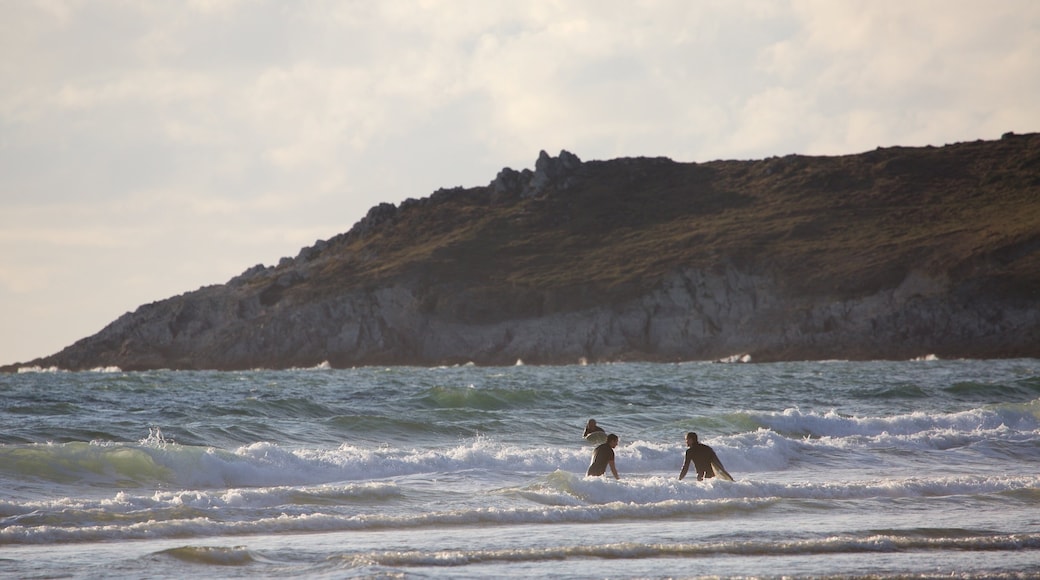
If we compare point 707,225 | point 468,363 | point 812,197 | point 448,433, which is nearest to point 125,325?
point 468,363

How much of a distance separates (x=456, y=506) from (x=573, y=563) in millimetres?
4712

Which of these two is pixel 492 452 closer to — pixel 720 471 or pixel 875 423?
pixel 720 471

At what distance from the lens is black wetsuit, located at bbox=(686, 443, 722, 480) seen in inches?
723

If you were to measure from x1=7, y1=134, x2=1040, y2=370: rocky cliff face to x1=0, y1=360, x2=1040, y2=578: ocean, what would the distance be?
8062 centimetres

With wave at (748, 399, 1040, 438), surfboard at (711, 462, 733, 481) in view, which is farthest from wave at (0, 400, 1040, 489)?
surfboard at (711, 462, 733, 481)

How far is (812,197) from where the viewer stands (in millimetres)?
142500

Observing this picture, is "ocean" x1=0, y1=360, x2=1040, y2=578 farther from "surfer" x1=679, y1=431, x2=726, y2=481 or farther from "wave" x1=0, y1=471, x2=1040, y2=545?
"surfer" x1=679, y1=431, x2=726, y2=481

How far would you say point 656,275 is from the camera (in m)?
123

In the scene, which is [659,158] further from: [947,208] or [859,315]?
[859,315]

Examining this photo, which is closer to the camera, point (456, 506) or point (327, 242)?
point (456, 506)

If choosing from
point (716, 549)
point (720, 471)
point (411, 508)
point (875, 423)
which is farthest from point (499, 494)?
point (875, 423)

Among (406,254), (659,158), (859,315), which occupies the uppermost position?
(659,158)

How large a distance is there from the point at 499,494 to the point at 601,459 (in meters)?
2.09

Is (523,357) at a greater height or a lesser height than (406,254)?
lesser
